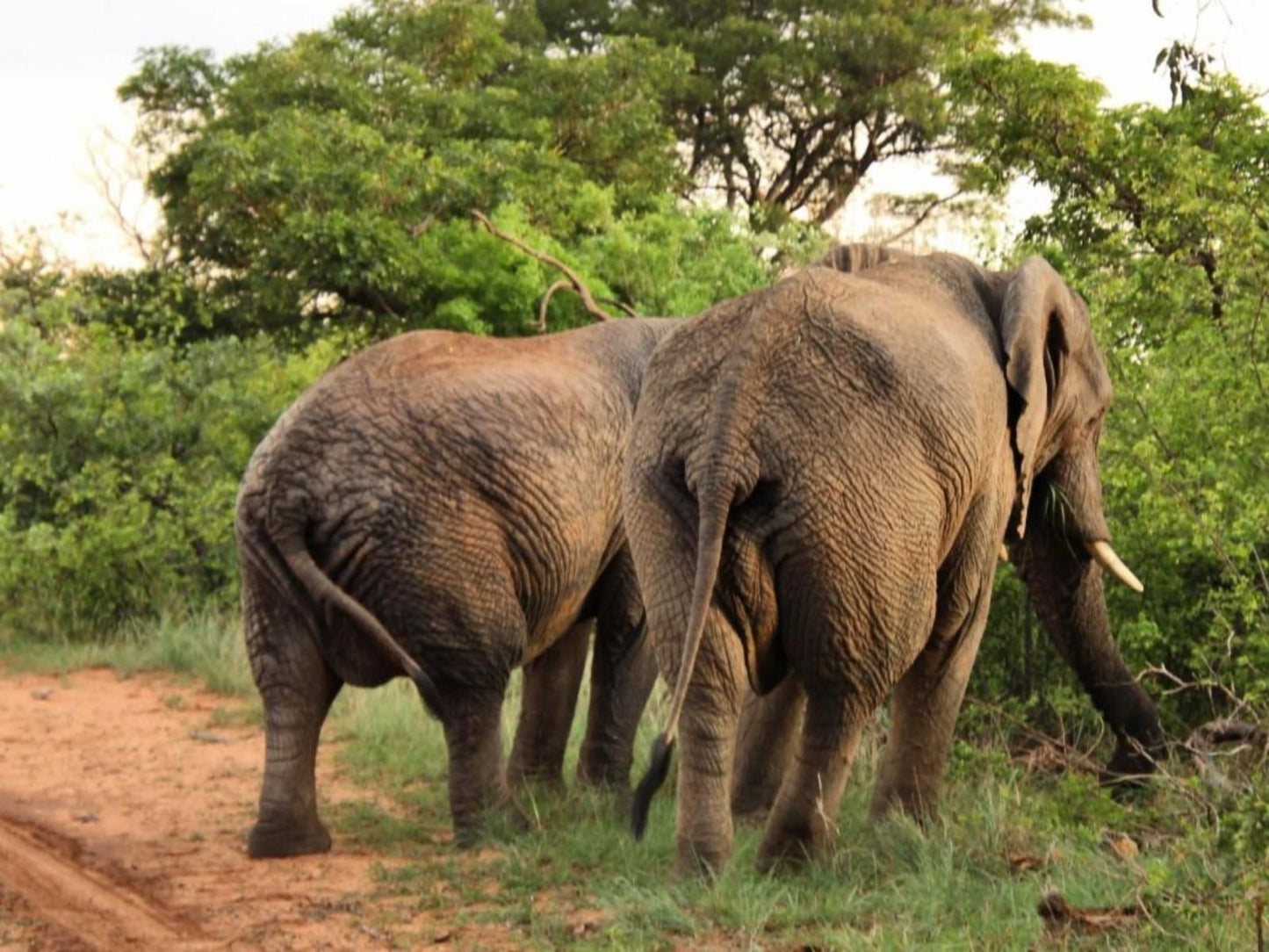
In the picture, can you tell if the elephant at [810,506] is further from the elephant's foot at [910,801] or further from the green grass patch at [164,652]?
the green grass patch at [164,652]

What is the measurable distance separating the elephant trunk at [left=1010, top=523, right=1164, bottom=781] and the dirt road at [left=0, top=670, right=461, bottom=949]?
2546 mm

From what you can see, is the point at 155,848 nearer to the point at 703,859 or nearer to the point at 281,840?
the point at 281,840

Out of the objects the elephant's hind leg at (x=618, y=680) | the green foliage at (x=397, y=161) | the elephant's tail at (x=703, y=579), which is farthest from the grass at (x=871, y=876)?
the green foliage at (x=397, y=161)

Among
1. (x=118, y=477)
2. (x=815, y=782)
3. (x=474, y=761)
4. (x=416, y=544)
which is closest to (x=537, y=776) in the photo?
(x=474, y=761)

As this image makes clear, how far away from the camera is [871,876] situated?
582 centimetres

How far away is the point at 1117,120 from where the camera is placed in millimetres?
11828

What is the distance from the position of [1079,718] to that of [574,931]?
10.6 feet

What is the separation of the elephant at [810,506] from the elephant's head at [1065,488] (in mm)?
36

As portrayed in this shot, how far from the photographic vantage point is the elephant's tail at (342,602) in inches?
259

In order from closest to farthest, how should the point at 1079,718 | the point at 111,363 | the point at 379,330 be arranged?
the point at 1079,718 → the point at 111,363 → the point at 379,330

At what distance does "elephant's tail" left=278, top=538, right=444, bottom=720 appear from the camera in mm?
6578

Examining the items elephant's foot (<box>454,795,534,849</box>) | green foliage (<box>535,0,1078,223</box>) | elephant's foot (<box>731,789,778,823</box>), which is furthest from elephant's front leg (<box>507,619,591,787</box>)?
green foliage (<box>535,0,1078,223</box>)

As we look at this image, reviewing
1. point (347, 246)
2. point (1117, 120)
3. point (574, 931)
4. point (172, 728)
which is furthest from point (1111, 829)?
point (347, 246)

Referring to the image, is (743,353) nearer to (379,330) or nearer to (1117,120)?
(1117,120)
